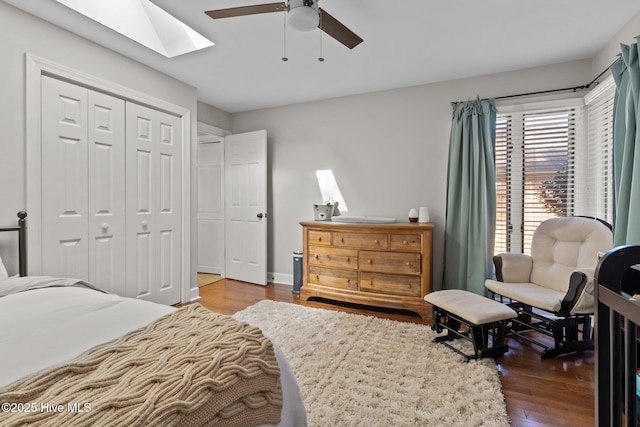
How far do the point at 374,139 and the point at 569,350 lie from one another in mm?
2769

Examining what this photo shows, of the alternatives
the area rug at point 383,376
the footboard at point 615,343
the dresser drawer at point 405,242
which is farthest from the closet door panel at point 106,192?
the footboard at point 615,343

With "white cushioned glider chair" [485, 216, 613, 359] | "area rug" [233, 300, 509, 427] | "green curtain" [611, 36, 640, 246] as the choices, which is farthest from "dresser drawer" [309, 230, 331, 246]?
"green curtain" [611, 36, 640, 246]

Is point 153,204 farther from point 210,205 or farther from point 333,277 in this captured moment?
point 333,277

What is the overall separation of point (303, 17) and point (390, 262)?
7.78 feet

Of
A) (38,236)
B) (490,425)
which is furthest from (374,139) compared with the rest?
(38,236)

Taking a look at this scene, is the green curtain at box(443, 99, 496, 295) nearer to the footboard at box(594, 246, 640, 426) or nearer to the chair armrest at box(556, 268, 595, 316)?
the chair armrest at box(556, 268, 595, 316)

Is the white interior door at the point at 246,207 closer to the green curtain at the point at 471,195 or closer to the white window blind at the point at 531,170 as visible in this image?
the green curtain at the point at 471,195

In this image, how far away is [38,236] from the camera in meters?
2.36

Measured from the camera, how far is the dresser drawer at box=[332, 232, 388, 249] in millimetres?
3344

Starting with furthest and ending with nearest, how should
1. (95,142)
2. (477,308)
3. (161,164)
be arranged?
(161,164), (95,142), (477,308)

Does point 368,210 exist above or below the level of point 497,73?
below

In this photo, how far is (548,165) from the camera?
10.6 feet

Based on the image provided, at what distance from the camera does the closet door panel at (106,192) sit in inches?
107

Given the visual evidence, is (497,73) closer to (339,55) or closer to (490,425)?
(339,55)
